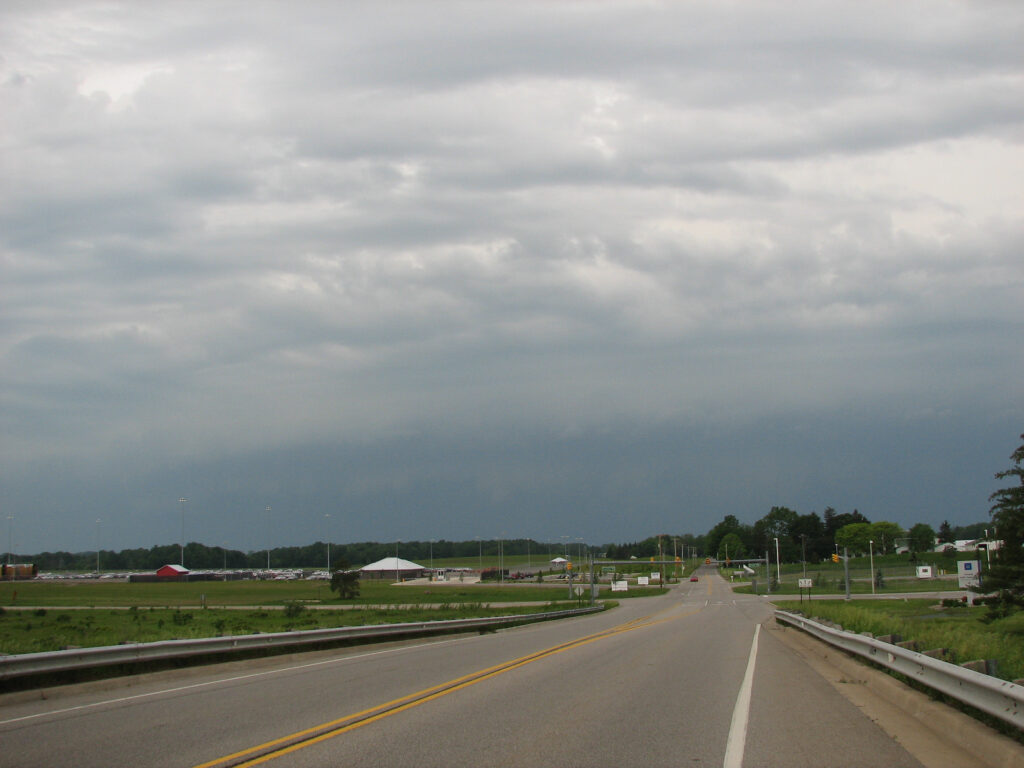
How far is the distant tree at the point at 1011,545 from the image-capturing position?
41781mm

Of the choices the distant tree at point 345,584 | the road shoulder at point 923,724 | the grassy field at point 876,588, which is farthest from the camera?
the distant tree at point 345,584

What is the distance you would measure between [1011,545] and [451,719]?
3885cm

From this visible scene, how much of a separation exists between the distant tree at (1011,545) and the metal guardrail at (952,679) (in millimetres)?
27438

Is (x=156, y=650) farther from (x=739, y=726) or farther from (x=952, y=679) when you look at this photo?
(x=952, y=679)

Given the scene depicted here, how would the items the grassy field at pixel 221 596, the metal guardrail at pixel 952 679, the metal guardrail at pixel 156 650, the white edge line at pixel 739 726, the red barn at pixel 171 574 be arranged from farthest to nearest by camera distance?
the red barn at pixel 171 574 < the grassy field at pixel 221 596 < the metal guardrail at pixel 156 650 < the white edge line at pixel 739 726 < the metal guardrail at pixel 952 679

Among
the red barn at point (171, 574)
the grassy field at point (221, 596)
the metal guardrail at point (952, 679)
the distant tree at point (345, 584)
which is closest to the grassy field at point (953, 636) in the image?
the metal guardrail at point (952, 679)

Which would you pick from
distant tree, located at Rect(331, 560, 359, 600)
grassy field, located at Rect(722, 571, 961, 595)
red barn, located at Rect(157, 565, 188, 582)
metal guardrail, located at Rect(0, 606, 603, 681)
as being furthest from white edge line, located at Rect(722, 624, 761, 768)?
red barn, located at Rect(157, 565, 188, 582)

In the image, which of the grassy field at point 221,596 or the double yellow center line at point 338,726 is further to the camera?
the grassy field at point 221,596

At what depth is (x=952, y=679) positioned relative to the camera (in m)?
10.9

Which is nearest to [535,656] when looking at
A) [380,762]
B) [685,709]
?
[685,709]

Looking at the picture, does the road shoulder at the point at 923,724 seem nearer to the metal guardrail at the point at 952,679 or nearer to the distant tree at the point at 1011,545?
the metal guardrail at the point at 952,679

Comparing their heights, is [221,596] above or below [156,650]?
below

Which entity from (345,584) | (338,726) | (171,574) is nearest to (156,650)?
(338,726)

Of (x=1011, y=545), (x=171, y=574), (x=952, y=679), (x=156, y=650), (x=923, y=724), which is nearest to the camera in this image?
(x=952, y=679)
